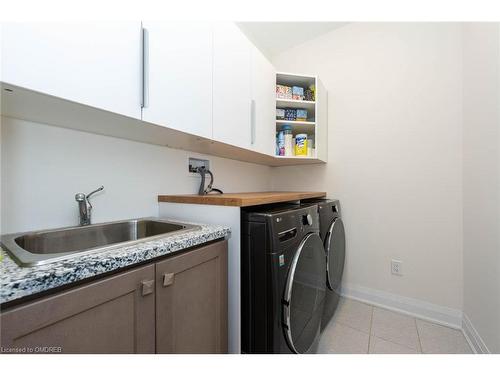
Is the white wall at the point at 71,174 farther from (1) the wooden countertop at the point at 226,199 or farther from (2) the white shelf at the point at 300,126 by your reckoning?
(2) the white shelf at the point at 300,126

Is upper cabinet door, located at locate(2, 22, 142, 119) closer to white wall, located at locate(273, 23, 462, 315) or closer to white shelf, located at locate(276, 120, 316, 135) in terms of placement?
white shelf, located at locate(276, 120, 316, 135)

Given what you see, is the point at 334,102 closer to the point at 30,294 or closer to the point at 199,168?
the point at 199,168

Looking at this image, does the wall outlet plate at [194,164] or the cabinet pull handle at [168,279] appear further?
the wall outlet plate at [194,164]

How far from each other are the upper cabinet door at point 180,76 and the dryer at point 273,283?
584mm

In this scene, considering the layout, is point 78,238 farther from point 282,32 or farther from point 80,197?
point 282,32

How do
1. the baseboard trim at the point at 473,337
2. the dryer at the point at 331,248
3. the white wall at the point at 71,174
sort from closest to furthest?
1. the white wall at the point at 71,174
2. the baseboard trim at the point at 473,337
3. the dryer at the point at 331,248

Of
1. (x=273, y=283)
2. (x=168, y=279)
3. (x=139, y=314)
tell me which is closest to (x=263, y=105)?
(x=273, y=283)

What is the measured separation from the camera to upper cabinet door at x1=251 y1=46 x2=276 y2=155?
1651 millimetres

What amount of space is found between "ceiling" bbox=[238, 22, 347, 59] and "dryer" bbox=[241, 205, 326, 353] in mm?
1996

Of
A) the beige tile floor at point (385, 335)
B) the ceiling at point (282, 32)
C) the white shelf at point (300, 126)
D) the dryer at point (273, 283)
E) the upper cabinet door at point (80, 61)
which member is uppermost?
the ceiling at point (282, 32)

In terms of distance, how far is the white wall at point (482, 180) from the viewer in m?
1.21

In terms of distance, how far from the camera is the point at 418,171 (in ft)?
5.91

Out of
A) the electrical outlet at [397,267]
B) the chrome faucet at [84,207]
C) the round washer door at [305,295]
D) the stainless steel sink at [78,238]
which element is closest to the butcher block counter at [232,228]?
the stainless steel sink at [78,238]

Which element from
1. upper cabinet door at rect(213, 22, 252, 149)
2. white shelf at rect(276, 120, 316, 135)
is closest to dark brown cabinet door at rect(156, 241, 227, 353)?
upper cabinet door at rect(213, 22, 252, 149)
